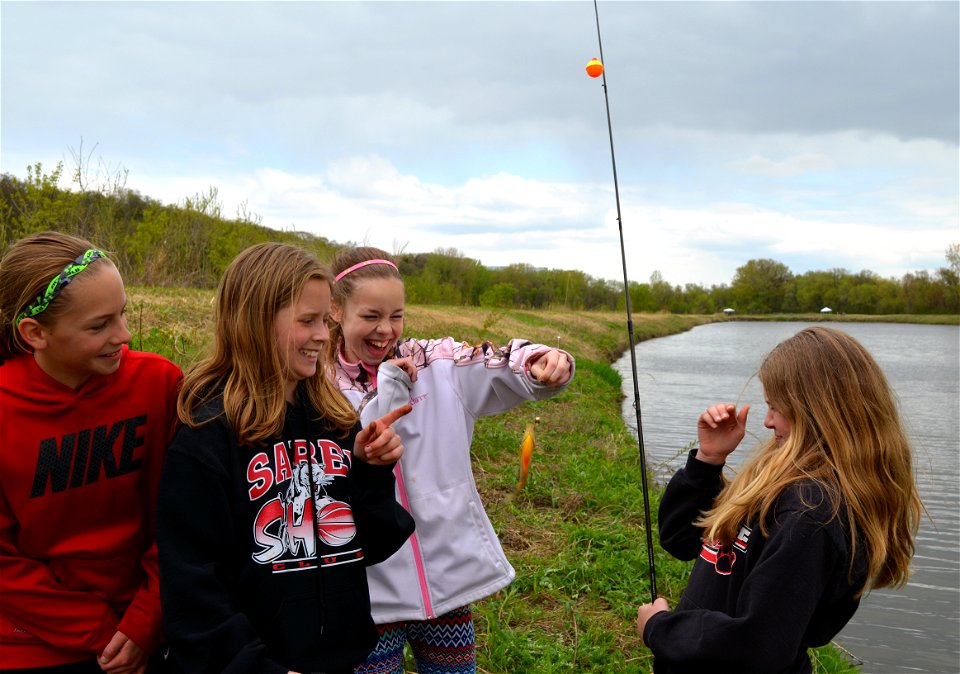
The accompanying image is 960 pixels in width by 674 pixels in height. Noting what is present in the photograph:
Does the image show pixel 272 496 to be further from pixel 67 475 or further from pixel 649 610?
pixel 649 610

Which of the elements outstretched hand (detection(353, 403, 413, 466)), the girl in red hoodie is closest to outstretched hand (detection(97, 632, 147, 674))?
the girl in red hoodie

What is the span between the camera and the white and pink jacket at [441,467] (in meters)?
2.38

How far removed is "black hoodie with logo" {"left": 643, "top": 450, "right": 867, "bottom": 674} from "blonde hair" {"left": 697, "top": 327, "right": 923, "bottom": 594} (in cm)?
5

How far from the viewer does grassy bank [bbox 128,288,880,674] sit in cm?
412

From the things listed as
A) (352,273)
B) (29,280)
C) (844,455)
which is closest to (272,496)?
(29,280)

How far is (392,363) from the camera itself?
8.02 ft

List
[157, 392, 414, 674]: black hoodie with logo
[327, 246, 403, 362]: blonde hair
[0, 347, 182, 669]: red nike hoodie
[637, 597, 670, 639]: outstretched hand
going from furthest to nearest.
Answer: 1. [327, 246, 403, 362]: blonde hair
2. [637, 597, 670, 639]: outstretched hand
3. [0, 347, 182, 669]: red nike hoodie
4. [157, 392, 414, 674]: black hoodie with logo

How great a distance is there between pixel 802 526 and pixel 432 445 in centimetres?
120

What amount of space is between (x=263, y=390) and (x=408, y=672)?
2.26 metres

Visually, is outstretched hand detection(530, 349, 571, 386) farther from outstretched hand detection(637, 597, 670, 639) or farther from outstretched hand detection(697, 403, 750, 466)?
outstretched hand detection(637, 597, 670, 639)

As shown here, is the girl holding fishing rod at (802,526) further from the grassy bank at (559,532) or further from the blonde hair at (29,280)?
the blonde hair at (29,280)

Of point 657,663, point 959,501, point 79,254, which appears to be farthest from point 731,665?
point 959,501

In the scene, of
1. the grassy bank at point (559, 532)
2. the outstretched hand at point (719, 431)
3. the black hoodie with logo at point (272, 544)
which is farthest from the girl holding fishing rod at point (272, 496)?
the outstretched hand at point (719, 431)

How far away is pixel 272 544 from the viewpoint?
1851 mm
